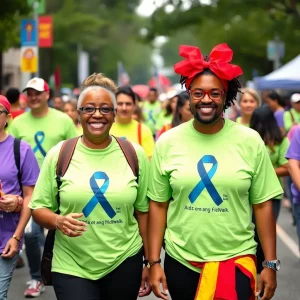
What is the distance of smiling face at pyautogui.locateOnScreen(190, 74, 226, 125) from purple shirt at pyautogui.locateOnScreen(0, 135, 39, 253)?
5.48ft

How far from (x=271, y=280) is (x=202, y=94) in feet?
3.54

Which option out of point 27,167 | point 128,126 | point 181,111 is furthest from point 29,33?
point 27,167

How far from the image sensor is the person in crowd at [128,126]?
902 centimetres

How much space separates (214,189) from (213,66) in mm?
666

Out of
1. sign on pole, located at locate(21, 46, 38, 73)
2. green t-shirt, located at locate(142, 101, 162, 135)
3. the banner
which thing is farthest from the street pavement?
the banner

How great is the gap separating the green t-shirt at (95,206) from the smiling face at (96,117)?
10 cm

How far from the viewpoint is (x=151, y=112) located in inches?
803

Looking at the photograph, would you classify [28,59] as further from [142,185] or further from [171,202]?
[171,202]

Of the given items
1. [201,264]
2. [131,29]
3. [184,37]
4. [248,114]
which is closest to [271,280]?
[201,264]

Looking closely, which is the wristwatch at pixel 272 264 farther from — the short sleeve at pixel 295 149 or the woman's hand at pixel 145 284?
the short sleeve at pixel 295 149

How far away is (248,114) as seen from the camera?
9.83 m

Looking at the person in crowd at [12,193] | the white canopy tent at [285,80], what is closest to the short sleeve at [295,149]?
the person in crowd at [12,193]

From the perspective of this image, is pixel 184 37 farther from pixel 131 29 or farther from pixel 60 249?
pixel 60 249

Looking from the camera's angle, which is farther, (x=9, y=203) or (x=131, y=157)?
(x=9, y=203)
